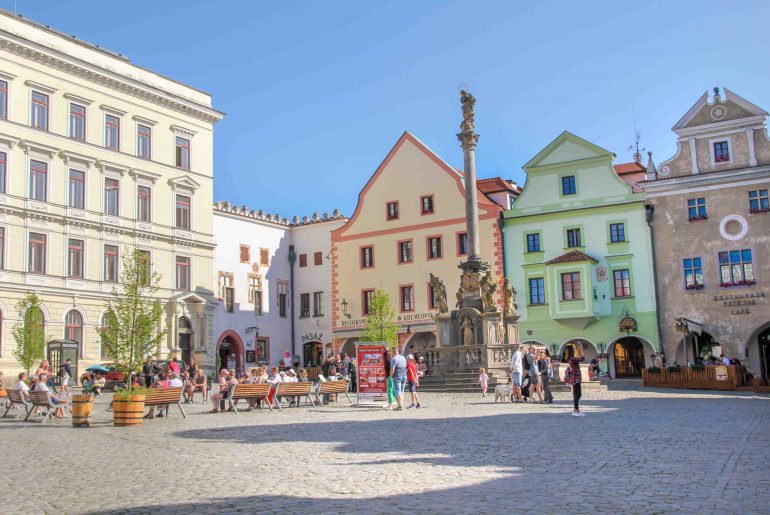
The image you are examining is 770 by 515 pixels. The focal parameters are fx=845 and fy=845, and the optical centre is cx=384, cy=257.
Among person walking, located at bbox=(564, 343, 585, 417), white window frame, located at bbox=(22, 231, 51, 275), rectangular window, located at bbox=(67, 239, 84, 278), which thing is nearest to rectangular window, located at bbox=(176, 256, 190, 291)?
rectangular window, located at bbox=(67, 239, 84, 278)

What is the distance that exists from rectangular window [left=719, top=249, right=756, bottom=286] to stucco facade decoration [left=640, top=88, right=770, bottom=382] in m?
0.05

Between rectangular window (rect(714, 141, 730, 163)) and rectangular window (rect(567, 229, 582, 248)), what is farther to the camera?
rectangular window (rect(567, 229, 582, 248))

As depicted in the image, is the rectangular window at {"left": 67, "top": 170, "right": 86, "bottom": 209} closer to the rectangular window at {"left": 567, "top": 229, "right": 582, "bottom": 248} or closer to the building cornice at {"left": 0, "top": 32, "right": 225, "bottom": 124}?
the building cornice at {"left": 0, "top": 32, "right": 225, "bottom": 124}

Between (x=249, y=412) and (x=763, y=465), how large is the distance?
49.8 ft

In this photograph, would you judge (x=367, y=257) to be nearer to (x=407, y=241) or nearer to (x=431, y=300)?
(x=407, y=241)

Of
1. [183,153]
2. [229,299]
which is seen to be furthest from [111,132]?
[229,299]

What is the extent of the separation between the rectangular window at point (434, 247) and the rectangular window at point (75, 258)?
2002 cm

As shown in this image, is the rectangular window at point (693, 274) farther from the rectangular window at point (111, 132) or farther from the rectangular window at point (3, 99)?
the rectangular window at point (3, 99)

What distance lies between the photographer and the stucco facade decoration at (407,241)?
50219mm

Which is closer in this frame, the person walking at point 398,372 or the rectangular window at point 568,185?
the person walking at point 398,372

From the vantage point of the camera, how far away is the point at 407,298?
5178 centimetres

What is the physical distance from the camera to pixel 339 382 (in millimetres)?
26562

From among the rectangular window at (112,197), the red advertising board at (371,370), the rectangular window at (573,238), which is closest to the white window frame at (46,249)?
the rectangular window at (112,197)

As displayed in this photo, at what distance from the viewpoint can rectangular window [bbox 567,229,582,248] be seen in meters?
46.7
